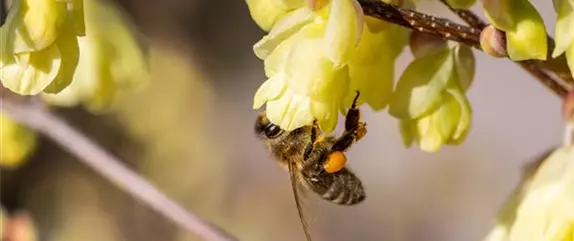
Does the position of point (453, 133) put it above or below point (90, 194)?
above

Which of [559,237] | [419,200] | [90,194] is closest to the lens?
[559,237]

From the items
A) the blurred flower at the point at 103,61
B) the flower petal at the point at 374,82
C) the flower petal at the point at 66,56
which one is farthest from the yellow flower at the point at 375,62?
the blurred flower at the point at 103,61

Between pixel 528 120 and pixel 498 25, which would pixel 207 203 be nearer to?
pixel 528 120

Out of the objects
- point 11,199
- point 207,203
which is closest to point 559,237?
point 207,203

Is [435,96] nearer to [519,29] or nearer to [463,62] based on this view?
[463,62]

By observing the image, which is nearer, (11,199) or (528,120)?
(11,199)

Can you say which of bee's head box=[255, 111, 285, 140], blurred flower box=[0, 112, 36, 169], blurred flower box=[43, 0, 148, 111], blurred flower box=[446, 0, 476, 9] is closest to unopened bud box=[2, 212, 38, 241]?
blurred flower box=[0, 112, 36, 169]

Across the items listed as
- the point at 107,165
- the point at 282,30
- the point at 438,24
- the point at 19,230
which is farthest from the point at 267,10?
the point at 19,230

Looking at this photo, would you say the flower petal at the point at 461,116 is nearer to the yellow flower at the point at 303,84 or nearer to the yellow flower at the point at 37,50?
the yellow flower at the point at 303,84
